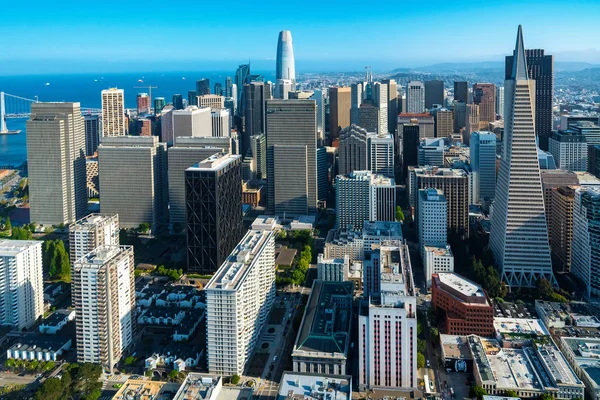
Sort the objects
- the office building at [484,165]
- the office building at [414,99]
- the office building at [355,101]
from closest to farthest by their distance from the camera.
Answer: the office building at [484,165]
the office building at [355,101]
the office building at [414,99]

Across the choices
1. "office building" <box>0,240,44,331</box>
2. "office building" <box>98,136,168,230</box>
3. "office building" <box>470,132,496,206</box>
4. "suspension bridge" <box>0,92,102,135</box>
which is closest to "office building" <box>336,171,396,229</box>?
"office building" <box>470,132,496,206</box>

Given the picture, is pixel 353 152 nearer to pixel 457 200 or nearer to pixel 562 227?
pixel 457 200

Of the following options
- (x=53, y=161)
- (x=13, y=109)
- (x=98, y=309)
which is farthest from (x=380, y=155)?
(x=13, y=109)

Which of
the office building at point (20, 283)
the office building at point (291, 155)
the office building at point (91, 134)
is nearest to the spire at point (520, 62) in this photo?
the office building at point (291, 155)

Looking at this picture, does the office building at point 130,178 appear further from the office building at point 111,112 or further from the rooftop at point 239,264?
the office building at point 111,112

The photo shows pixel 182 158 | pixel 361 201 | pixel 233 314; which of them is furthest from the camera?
pixel 182 158

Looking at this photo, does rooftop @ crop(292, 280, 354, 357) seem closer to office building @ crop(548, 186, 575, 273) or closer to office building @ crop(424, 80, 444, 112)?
office building @ crop(548, 186, 575, 273)
